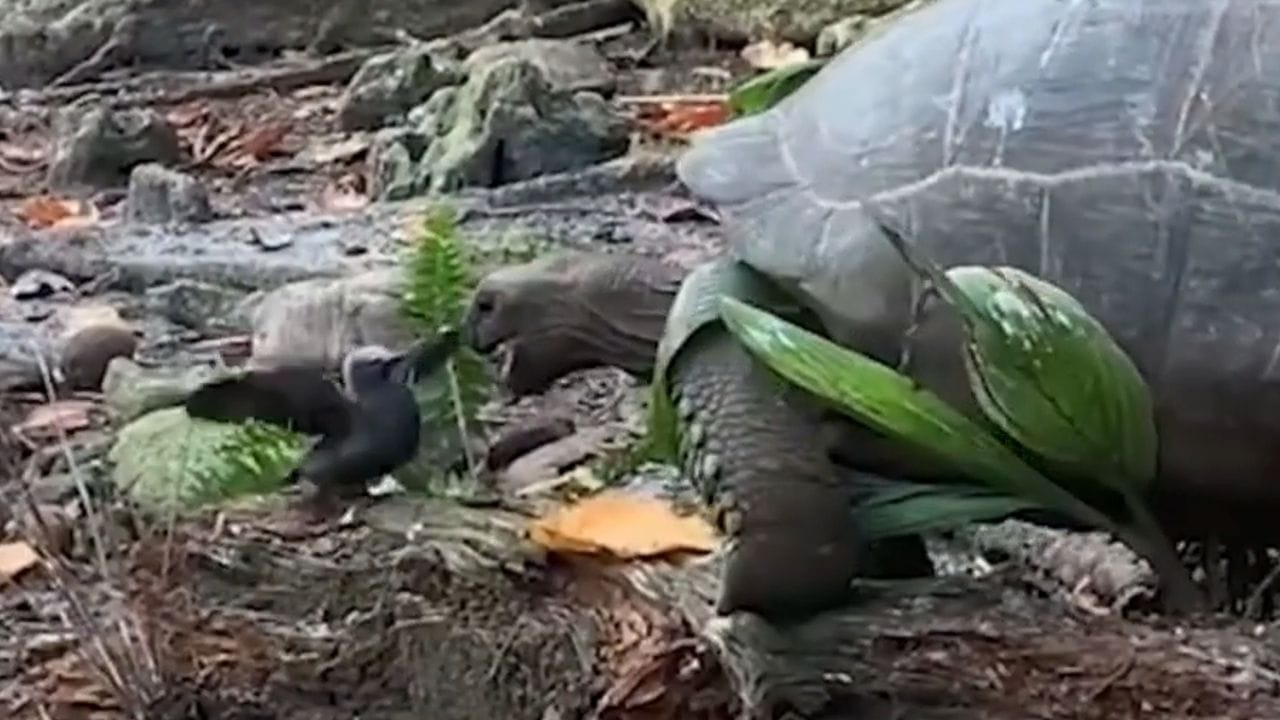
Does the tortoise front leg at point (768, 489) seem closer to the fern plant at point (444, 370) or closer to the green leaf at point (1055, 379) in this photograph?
the green leaf at point (1055, 379)

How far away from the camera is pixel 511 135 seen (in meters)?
4.41

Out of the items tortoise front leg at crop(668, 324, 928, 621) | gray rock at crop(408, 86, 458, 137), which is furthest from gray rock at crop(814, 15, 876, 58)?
tortoise front leg at crop(668, 324, 928, 621)

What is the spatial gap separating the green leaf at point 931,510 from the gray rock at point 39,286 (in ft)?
7.25

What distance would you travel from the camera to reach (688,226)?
396 cm

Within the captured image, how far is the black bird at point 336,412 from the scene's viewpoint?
219cm

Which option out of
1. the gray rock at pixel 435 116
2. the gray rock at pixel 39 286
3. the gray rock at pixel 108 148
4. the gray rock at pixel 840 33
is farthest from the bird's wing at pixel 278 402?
the gray rock at pixel 840 33

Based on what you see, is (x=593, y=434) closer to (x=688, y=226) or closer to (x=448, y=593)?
(x=448, y=593)

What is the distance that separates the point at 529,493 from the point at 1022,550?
0.46 meters

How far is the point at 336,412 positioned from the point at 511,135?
88.9 inches

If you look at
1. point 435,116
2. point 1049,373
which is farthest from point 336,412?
point 435,116

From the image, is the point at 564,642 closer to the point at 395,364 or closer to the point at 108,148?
the point at 395,364

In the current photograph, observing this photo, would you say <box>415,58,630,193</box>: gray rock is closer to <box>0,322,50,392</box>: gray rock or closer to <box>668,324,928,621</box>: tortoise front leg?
<box>0,322,50,392</box>: gray rock

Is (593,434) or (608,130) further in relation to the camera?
(608,130)

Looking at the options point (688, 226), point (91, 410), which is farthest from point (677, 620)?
point (688, 226)
